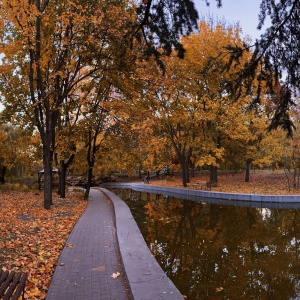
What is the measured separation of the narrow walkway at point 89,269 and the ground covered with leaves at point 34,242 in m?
0.22

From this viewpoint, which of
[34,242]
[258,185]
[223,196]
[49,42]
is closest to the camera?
[34,242]

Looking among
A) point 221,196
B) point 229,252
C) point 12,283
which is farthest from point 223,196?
point 12,283

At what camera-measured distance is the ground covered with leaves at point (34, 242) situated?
5.52 m

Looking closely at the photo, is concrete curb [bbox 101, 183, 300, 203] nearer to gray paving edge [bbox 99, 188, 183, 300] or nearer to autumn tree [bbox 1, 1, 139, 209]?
autumn tree [bbox 1, 1, 139, 209]

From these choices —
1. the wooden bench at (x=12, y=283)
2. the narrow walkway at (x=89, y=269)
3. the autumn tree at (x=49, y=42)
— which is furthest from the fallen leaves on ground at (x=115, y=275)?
the autumn tree at (x=49, y=42)

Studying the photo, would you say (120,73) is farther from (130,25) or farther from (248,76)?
(248,76)

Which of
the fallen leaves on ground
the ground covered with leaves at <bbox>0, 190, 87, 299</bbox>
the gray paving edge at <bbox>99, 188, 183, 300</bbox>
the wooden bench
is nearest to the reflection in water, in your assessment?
the gray paving edge at <bbox>99, 188, 183, 300</bbox>

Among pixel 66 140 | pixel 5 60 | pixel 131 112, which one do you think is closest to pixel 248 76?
pixel 131 112

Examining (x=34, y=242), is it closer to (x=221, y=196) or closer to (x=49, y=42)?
(x=49, y=42)

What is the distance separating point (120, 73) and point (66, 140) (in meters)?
4.61

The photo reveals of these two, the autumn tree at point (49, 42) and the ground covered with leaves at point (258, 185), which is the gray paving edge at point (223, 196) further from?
the autumn tree at point (49, 42)

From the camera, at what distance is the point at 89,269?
582 cm

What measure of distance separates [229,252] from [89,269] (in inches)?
145

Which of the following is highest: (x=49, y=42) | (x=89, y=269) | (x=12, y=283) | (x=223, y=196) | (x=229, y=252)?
(x=49, y=42)
